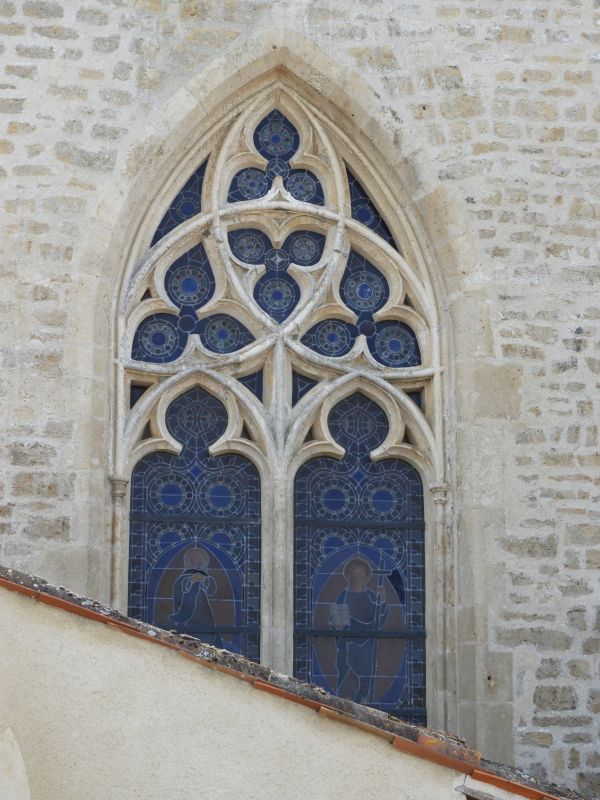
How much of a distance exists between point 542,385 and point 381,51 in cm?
203

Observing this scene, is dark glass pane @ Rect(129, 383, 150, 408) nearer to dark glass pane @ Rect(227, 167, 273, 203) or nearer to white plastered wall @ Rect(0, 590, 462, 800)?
dark glass pane @ Rect(227, 167, 273, 203)

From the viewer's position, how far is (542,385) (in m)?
9.95

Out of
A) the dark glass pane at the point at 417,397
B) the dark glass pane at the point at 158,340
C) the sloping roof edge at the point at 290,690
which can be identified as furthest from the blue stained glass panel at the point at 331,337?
the sloping roof edge at the point at 290,690

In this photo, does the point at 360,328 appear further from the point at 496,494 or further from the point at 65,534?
the point at 65,534

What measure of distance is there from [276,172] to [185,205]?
1.79ft

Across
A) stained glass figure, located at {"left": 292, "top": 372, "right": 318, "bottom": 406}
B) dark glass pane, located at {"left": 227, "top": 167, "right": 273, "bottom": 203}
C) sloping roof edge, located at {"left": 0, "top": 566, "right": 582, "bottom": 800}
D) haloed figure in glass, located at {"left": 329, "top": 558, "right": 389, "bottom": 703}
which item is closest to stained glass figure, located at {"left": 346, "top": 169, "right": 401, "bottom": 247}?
dark glass pane, located at {"left": 227, "top": 167, "right": 273, "bottom": 203}

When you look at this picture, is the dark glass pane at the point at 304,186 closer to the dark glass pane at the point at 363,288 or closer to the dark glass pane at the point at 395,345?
the dark glass pane at the point at 363,288

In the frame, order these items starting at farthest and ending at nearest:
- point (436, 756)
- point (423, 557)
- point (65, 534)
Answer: point (423, 557) → point (65, 534) → point (436, 756)

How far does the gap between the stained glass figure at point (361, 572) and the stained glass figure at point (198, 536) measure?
269 millimetres

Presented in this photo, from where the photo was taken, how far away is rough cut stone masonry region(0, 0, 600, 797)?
948 cm

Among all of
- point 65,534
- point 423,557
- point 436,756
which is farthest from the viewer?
point 423,557

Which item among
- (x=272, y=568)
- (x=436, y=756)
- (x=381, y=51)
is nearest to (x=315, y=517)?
(x=272, y=568)

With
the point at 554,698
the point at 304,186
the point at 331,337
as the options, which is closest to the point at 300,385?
the point at 331,337

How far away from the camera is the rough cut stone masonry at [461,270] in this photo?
9.48 meters
